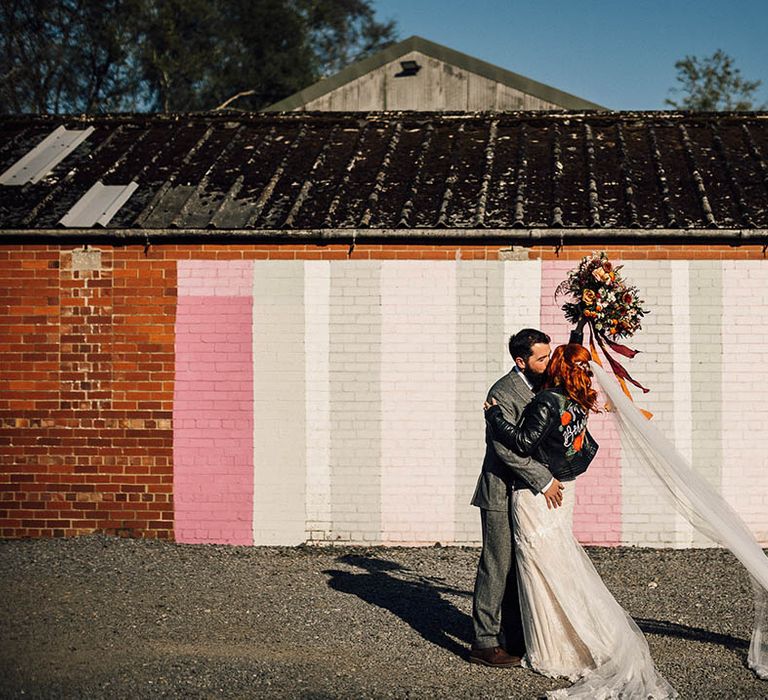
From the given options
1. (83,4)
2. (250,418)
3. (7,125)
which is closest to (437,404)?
(250,418)

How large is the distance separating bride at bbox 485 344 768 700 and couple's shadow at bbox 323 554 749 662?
64 cm

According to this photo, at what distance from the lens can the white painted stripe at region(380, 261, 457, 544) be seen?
379 inches

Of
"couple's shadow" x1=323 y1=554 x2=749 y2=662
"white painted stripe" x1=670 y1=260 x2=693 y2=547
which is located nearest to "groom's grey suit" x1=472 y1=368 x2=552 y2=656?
"couple's shadow" x1=323 y1=554 x2=749 y2=662

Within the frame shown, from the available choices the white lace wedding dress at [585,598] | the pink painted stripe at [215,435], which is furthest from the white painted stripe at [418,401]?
the white lace wedding dress at [585,598]

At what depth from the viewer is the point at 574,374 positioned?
5777 mm

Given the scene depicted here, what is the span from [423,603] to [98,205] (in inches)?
210

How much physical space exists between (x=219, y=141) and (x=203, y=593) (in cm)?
577

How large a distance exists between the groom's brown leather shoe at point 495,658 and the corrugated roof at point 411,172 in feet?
14.9

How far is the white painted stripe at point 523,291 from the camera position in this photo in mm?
9594

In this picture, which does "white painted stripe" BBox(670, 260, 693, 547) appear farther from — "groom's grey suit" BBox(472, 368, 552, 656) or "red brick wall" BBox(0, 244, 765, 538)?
"groom's grey suit" BBox(472, 368, 552, 656)

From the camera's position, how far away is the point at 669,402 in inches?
377

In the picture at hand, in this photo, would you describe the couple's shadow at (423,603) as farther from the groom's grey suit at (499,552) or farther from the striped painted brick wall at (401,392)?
the striped painted brick wall at (401,392)

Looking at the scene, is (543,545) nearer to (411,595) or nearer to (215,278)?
(411,595)

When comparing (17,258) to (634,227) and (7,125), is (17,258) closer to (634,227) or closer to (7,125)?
→ (7,125)
